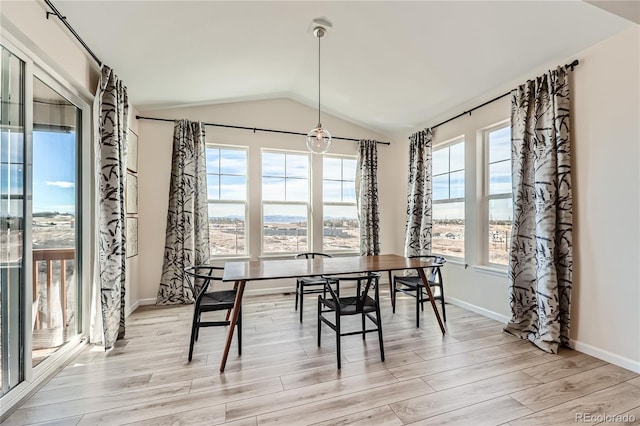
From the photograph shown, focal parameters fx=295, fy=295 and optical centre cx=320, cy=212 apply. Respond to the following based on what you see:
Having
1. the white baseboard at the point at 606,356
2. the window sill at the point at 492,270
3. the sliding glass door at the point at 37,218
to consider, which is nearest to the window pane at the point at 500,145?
the window sill at the point at 492,270

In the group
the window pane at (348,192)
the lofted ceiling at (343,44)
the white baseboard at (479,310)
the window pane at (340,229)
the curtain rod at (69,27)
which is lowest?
the white baseboard at (479,310)

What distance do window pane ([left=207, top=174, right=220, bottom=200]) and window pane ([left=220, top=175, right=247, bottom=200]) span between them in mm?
56

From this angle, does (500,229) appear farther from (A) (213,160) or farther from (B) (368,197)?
(A) (213,160)

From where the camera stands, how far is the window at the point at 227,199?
4293 mm

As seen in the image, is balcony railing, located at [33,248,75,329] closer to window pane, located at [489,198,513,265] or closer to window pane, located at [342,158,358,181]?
window pane, located at [342,158,358,181]

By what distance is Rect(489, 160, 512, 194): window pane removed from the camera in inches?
131

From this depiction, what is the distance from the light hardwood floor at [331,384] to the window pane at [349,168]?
2.73 metres

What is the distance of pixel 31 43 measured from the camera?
1855 mm

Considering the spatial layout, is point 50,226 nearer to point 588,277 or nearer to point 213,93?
point 213,93

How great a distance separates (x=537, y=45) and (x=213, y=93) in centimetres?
353

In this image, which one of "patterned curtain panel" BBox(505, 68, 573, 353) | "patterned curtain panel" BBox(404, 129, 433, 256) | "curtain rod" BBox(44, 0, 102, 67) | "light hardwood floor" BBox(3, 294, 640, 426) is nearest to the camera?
"light hardwood floor" BBox(3, 294, 640, 426)

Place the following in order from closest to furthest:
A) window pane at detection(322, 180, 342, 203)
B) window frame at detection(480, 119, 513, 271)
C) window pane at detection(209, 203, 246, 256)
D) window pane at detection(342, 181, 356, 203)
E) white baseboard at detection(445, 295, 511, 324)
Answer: white baseboard at detection(445, 295, 511, 324)
window frame at detection(480, 119, 513, 271)
window pane at detection(209, 203, 246, 256)
window pane at detection(322, 180, 342, 203)
window pane at detection(342, 181, 356, 203)

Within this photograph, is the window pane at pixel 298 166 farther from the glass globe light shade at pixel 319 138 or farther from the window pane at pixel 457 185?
the window pane at pixel 457 185

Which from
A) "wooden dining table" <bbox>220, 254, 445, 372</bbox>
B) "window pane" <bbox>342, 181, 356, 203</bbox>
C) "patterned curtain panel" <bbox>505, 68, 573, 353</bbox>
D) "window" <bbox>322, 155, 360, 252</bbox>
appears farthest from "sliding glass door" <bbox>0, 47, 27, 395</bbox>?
"patterned curtain panel" <bbox>505, 68, 573, 353</bbox>
